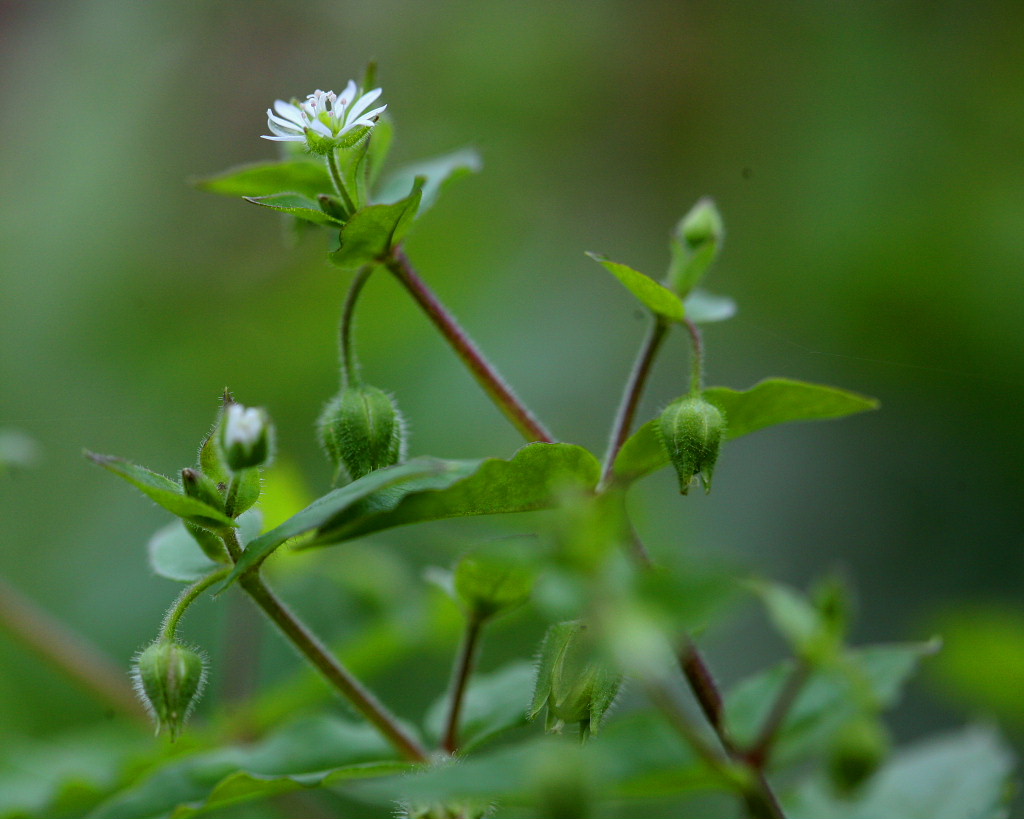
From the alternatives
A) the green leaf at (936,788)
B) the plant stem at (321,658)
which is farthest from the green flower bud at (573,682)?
the green leaf at (936,788)

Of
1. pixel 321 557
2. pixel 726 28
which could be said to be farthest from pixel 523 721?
pixel 726 28

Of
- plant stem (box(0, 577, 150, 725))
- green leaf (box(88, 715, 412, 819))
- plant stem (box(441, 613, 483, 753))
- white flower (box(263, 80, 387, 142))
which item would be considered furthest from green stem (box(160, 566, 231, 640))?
plant stem (box(0, 577, 150, 725))

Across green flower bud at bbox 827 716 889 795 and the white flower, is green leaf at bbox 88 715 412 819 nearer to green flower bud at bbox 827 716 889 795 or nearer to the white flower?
green flower bud at bbox 827 716 889 795

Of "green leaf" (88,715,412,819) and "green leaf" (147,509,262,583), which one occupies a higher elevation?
"green leaf" (147,509,262,583)

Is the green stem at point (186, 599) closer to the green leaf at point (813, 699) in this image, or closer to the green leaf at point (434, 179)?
the green leaf at point (434, 179)

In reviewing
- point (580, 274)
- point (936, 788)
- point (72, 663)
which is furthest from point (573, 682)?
point (580, 274)

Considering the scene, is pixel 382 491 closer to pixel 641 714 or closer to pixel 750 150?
pixel 641 714
